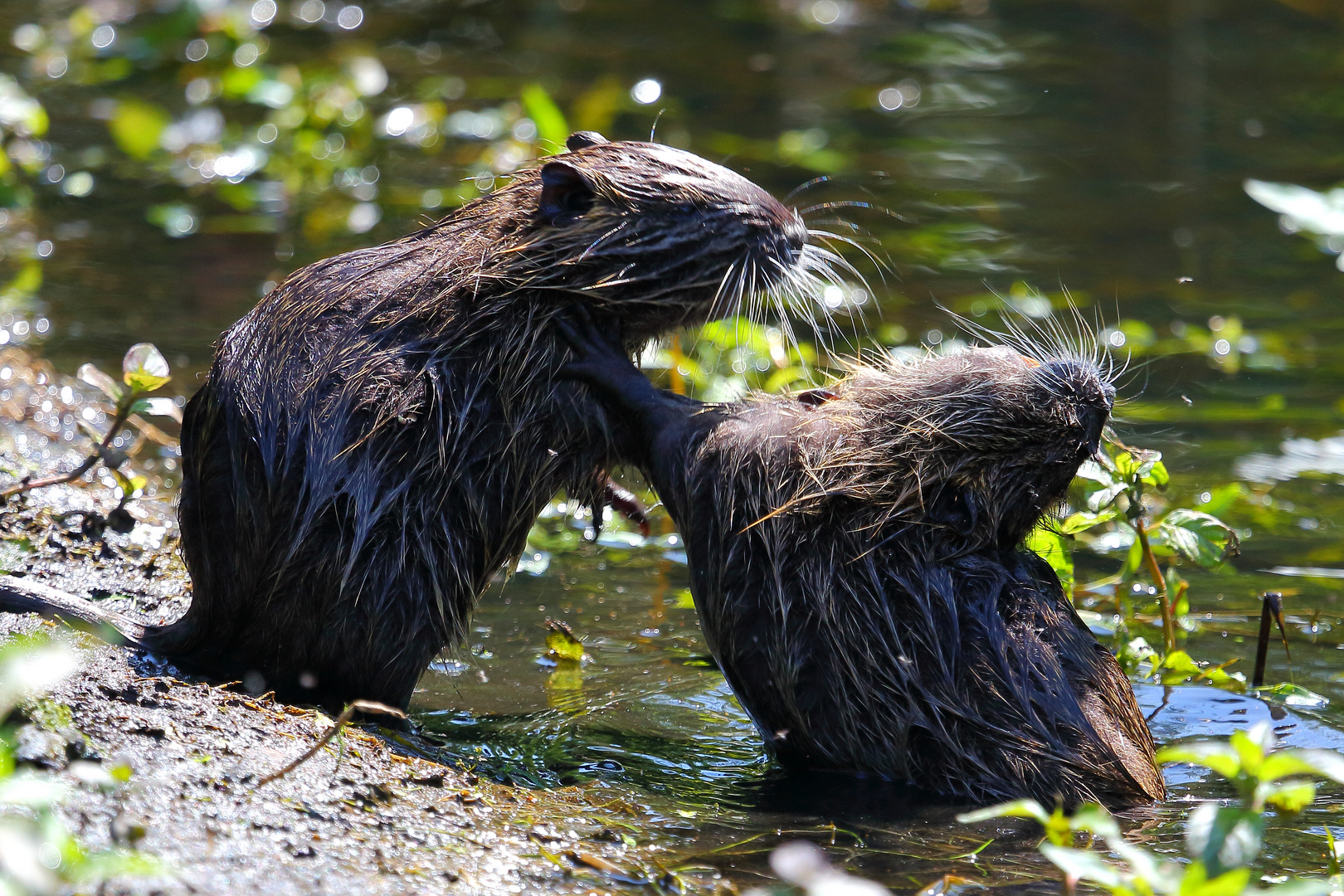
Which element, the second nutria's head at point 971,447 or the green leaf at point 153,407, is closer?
the second nutria's head at point 971,447

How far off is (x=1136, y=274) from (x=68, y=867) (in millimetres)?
6327

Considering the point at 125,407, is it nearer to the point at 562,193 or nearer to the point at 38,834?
the point at 562,193

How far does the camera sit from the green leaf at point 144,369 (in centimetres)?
396

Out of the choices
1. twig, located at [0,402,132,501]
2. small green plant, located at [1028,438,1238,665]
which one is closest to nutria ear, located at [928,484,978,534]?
small green plant, located at [1028,438,1238,665]

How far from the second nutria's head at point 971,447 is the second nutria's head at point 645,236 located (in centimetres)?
52

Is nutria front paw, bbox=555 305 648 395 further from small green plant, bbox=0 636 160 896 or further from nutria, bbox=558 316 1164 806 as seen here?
small green plant, bbox=0 636 160 896

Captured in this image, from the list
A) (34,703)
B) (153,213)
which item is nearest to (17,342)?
(153,213)

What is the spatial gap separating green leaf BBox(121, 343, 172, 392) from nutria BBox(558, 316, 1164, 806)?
1099 mm

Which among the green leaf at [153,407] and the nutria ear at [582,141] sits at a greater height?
the nutria ear at [582,141]

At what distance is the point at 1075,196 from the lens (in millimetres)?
8586

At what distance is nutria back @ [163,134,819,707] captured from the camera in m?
3.47

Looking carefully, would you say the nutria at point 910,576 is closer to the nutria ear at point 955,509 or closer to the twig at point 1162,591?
the nutria ear at point 955,509

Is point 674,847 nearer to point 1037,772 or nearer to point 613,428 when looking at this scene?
point 1037,772

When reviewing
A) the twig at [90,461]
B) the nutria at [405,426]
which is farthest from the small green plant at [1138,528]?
the twig at [90,461]
